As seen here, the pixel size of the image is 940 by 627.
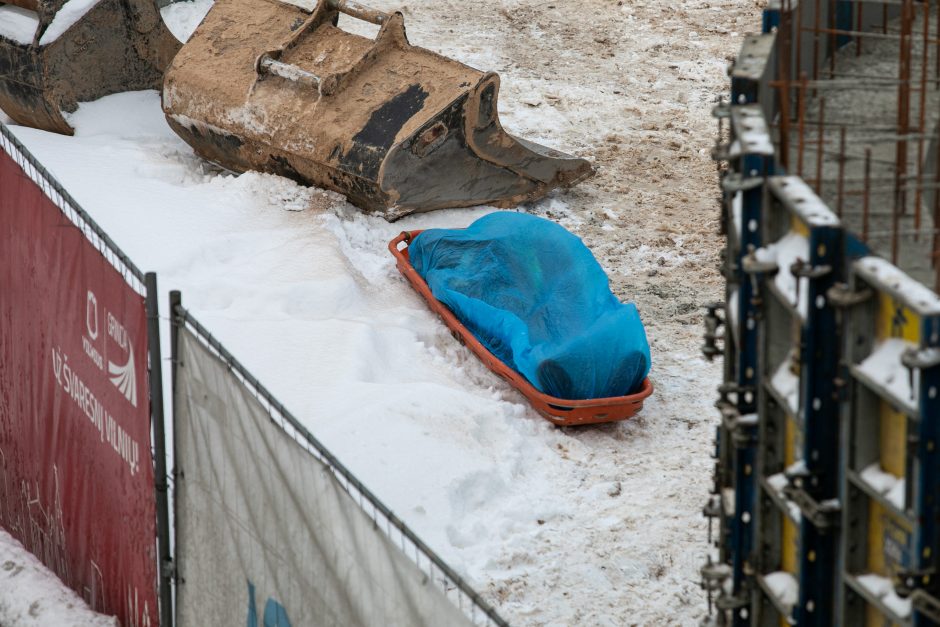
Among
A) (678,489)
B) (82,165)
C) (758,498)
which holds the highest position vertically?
(758,498)

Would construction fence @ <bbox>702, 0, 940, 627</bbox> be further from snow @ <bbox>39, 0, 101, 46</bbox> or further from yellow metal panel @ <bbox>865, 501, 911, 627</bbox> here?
snow @ <bbox>39, 0, 101, 46</bbox>

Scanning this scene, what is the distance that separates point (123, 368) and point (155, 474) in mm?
414

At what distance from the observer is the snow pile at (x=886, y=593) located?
3496 mm

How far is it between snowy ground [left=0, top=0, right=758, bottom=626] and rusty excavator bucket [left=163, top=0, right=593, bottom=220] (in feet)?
0.79

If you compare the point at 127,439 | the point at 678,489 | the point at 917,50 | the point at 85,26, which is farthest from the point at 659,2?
the point at 127,439

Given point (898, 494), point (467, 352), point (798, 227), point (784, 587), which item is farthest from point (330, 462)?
point (467, 352)

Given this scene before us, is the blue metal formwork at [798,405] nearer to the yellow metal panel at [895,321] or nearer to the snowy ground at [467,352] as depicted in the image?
the yellow metal panel at [895,321]

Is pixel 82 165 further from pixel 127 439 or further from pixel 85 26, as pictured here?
pixel 127 439

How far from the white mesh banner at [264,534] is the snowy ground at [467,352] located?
206 centimetres

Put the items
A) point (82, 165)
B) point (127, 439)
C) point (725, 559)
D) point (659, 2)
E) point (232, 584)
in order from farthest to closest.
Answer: point (659, 2) < point (82, 165) < point (127, 439) < point (232, 584) < point (725, 559)

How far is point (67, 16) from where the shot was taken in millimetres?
11422

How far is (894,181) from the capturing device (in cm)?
426

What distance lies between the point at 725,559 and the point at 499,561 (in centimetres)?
264

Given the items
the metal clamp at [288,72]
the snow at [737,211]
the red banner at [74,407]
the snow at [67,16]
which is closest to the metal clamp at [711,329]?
the snow at [737,211]
